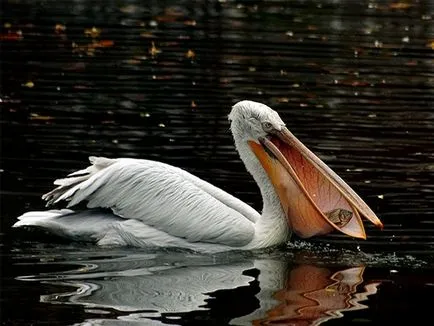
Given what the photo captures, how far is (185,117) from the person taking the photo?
1316 centimetres

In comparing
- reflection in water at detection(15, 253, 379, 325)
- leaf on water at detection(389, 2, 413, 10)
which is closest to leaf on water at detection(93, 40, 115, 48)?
leaf on water at detection(389, 2, 413, 10)

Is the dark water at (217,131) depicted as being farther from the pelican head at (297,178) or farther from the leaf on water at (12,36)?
the pelican head at (297,178)

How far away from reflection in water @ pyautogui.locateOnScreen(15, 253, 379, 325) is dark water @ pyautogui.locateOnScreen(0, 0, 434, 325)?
0.06 feet

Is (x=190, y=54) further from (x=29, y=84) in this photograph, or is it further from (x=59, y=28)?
(x=29, y=84)

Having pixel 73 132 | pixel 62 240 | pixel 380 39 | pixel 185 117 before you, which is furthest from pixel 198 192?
pixel 380 39

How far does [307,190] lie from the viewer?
897 centimetres

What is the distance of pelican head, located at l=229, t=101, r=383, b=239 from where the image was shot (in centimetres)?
873

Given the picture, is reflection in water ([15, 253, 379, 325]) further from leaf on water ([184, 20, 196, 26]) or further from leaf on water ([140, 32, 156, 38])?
leaf on water ([184, 20, 196, 26])

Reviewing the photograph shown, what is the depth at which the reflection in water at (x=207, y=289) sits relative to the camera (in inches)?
286

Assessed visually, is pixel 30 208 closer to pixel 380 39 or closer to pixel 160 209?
pixel 160 209

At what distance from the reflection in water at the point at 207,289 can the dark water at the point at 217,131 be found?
2cm

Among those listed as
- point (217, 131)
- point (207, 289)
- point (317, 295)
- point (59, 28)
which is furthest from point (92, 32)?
point (317, 295)

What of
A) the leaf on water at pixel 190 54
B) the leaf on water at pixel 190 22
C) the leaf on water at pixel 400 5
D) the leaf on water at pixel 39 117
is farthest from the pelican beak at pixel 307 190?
the leaf on water at pixel 400 5

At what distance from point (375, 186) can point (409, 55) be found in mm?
7632
